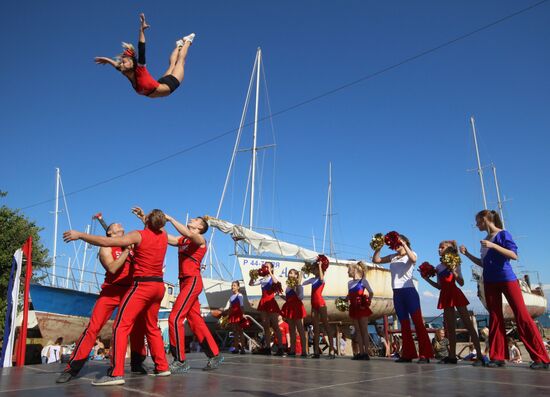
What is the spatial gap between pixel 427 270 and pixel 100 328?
205 inches

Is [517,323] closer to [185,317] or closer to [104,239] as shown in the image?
[185,317]

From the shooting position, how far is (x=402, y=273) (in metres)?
7.42

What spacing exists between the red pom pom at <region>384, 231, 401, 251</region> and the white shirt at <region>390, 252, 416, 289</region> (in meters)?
0.24

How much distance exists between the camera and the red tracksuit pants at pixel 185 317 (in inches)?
233

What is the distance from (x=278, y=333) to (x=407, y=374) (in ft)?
17.1

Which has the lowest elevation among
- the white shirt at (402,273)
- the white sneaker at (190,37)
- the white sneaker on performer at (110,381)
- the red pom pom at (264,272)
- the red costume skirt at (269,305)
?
the white sneaker on performer at (110,381)

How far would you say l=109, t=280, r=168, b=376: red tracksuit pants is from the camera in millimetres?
4691

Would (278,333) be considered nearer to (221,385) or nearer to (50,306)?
(221,385)

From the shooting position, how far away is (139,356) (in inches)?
231

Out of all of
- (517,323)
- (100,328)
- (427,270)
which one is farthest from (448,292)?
(100,328)

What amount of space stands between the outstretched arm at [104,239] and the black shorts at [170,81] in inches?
70.7

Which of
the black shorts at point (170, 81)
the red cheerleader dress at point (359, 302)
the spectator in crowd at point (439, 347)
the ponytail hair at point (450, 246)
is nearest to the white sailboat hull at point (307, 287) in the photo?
the spectator in crowd at point (439, 347)

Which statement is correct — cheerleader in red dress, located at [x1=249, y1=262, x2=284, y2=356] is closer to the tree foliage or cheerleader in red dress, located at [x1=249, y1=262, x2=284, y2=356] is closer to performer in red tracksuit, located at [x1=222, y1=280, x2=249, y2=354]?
performer in red tracksuit, located at [x1=222, y1=280, x2=249, y2=354]

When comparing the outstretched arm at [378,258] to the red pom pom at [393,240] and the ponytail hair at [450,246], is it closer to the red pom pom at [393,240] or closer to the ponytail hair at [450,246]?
the red pom pom at [393,240]
